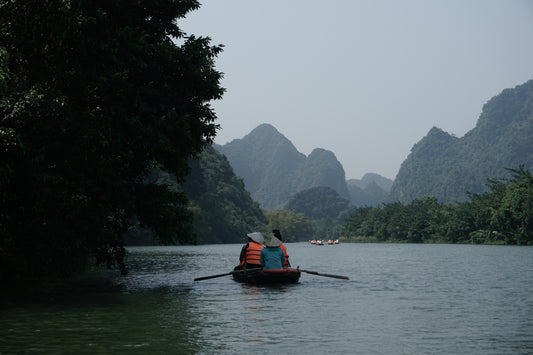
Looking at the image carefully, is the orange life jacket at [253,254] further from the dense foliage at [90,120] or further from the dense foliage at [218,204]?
the dense foliage at [218,204]

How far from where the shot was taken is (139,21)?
83.6 feet

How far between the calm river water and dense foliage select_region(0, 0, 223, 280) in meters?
2.51

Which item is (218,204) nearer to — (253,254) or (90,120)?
(253,254)

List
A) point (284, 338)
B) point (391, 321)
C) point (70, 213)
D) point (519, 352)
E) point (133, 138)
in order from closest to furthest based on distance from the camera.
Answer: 1. point (519, 352)
2. point (284, 338)
3. point (391, 321)
4. point (70, 213)
5. point (133, 138)

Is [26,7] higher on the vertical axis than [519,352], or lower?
higher

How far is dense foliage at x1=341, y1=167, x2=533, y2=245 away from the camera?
98.5 meters

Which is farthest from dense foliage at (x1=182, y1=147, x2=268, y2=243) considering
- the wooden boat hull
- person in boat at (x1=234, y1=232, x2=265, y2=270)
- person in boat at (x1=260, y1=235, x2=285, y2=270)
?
person in boat at (x1=260, y1=235, x2=285, y2=270)

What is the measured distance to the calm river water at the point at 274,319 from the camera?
12.7m

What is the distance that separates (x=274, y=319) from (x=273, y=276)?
364 inches

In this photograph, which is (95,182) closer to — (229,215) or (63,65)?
(63,65)

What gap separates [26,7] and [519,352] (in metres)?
18.2

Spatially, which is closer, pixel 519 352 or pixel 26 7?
pixel 519 352

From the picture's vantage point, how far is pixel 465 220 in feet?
402

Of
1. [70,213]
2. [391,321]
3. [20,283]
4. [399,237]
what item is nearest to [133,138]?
[70,213]
